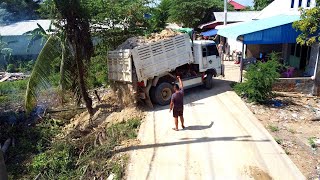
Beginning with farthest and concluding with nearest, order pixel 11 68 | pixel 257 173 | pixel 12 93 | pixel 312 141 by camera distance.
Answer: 1. pixel 11 68
2. pixel 12 93
3. pixel 312 141
4. pixel 257 173

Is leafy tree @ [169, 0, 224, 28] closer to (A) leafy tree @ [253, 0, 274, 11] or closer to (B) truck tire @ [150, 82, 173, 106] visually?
(A) leafy tree @ [253, 0, 274, 11]

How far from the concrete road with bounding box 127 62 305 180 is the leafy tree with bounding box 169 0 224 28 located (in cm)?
2451

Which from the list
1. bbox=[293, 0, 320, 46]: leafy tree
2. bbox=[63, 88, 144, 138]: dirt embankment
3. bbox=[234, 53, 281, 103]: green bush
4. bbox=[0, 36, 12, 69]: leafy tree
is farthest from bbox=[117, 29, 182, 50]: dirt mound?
bbox=[0, 36, 12, 69]: leafy tree

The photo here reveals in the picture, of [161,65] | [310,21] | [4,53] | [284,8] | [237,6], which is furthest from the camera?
[237,6]

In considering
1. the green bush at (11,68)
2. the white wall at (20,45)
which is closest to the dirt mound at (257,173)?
the green bush at (11,68)

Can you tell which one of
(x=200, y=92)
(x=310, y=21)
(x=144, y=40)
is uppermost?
(x=310, y=21)

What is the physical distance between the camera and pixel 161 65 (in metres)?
12.0

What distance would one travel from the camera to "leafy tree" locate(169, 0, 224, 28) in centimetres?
3478

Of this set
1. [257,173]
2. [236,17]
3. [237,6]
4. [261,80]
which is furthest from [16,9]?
[257,173]

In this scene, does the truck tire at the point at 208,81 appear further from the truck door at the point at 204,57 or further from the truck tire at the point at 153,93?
the truck tire at the point at 153,93

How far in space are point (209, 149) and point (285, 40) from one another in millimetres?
8079

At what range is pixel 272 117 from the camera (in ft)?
36.8

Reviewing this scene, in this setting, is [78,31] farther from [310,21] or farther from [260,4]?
→ [260,4]

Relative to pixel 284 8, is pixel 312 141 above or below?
below
